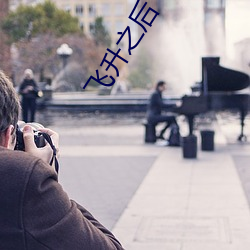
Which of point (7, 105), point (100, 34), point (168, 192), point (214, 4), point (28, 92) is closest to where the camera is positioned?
point (7, 105)

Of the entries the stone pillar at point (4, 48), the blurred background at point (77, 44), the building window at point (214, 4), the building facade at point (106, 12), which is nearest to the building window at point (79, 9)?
the building facade at point (106, 12)

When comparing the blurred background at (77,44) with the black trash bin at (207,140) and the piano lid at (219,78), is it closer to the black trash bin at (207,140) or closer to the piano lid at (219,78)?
the piano lid at (219,78)

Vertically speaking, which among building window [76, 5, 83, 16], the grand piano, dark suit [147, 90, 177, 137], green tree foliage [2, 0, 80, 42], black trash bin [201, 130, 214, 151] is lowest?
black trash bin [201, 130, 214, 151]

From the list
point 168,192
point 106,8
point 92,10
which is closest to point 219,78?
point 168,192

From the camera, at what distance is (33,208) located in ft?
5.76

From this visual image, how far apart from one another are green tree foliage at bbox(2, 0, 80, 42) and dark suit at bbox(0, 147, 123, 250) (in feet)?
143

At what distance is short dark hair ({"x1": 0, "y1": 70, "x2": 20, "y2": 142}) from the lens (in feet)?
6.22

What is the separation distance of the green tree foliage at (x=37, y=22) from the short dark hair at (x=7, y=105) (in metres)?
43.3

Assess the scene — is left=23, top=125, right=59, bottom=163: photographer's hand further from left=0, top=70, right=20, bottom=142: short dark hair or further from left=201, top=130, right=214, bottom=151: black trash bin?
left=201, top=130, right=214, bottom=151: black trash bin

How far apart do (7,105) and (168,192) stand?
697 cm

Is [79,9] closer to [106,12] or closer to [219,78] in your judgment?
[106,12]

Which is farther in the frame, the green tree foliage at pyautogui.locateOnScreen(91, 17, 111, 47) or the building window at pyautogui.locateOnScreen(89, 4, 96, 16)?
the building window at pyautogui.locateOnScreen(89, 4, 96, 16)

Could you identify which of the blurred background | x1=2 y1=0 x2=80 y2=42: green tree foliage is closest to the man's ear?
the blurred background

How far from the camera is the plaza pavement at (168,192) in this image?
6340 mm
